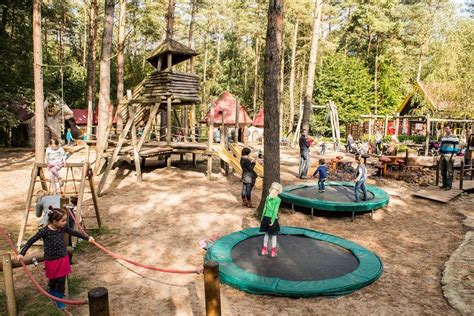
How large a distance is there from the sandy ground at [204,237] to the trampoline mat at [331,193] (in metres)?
0.68

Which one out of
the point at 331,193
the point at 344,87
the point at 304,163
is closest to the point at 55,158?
the point at 331,193

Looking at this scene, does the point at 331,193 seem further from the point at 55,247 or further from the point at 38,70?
the point at 38,70

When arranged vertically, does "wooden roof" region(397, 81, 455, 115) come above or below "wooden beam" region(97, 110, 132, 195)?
above

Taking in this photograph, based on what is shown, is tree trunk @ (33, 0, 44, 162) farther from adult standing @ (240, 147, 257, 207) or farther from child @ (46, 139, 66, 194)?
adult standing @ (240, 147, 257, 207)

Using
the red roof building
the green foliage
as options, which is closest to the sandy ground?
the red roof building

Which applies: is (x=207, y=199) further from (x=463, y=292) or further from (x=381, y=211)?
(x=463, y=292)

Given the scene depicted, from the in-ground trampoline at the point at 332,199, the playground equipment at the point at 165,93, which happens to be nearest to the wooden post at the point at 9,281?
the in-ground trampoline at the point at 332,199

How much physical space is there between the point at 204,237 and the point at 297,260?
261 cm

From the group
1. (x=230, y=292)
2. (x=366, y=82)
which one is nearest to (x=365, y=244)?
(x=230, y=292)

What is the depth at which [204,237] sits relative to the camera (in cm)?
834

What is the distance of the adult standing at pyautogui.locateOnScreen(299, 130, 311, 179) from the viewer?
15.0 meters

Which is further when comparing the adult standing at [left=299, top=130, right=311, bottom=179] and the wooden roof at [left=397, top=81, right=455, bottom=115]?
the wooden roof at [left=397, top=81, right=455, bottom=115]

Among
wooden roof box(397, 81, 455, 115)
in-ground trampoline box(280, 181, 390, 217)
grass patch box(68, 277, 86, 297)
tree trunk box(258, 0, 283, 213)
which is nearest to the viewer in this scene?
grass patch box(68, 277, 86, 297)

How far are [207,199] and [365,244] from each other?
18.0 feet
